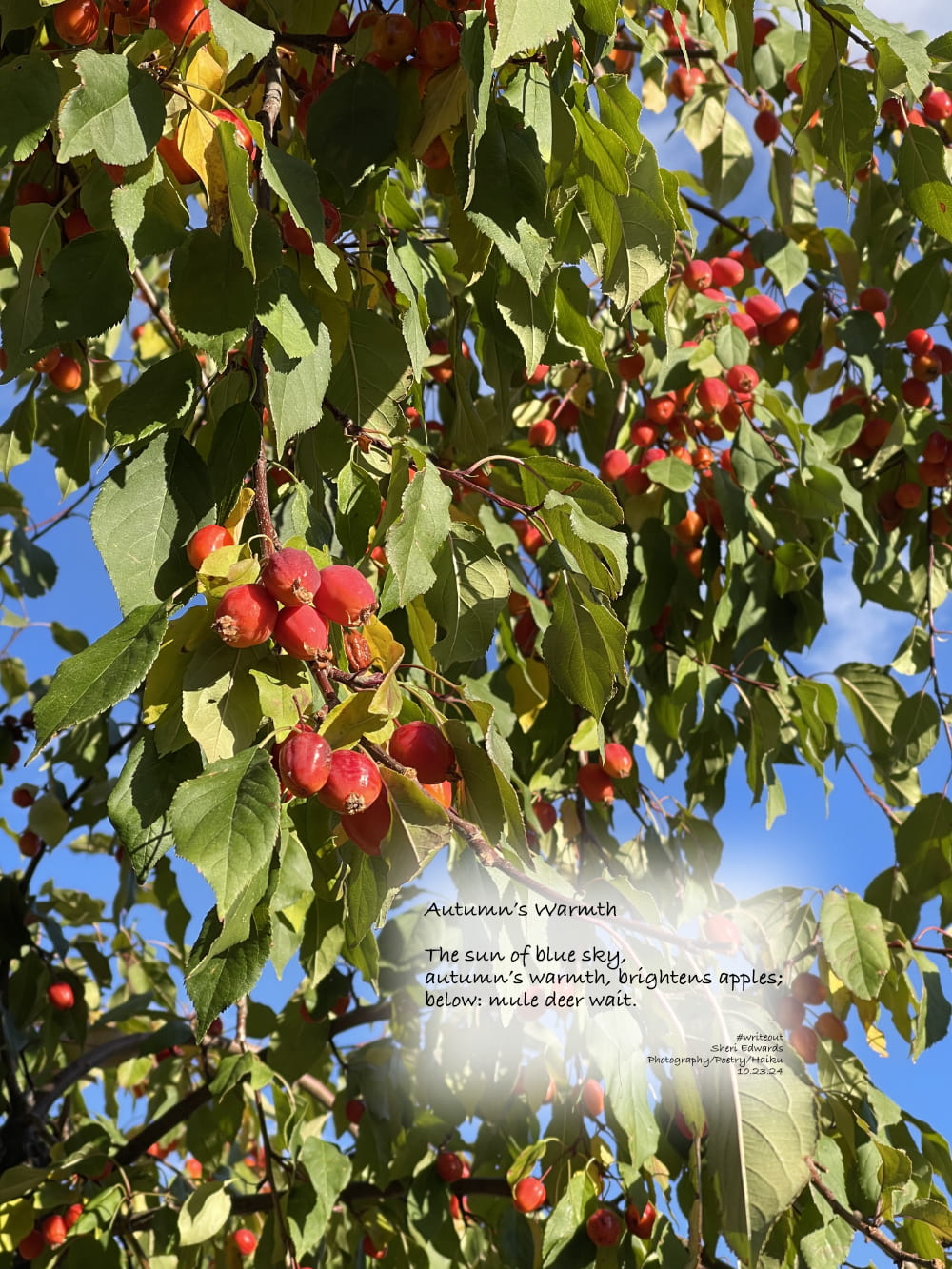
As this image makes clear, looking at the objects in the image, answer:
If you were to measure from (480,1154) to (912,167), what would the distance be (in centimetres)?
190

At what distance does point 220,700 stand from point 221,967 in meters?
0.20

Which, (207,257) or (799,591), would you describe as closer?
(207,257)

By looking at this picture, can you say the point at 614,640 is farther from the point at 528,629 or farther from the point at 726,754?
the point at 726,754

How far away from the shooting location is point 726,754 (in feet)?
7.80

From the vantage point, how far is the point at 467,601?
3.64 feet

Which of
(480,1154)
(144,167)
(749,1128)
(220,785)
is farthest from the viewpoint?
(480,1154)

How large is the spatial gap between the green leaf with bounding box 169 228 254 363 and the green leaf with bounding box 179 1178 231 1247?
1507 mm

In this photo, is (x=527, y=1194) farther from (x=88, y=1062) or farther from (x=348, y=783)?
(x=348, y=783)

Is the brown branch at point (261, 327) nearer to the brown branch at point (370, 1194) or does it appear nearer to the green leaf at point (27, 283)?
the green leaf at point (27, 283)

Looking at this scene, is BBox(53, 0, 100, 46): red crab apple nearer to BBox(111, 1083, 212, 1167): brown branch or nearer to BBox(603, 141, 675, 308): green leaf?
BBox(603, 141, 675, 308): green leaf

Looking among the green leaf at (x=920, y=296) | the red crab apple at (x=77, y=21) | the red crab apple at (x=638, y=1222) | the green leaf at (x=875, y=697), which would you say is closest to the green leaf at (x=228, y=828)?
the red crab apple at (x=77, y=21)

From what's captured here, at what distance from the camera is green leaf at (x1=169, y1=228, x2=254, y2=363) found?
91 centimetres

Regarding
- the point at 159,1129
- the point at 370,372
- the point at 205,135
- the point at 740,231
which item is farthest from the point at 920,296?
the point at 159,1129

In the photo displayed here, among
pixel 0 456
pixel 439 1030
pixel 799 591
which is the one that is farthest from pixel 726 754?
pixel 0 456
